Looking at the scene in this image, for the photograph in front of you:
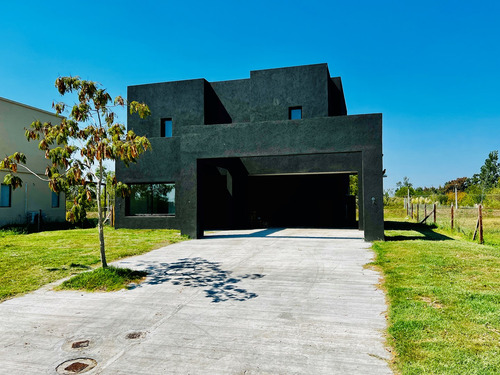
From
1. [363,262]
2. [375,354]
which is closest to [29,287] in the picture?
[375,354]

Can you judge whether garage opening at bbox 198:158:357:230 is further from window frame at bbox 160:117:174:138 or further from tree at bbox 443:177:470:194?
tree at bbox 443:177:470:194

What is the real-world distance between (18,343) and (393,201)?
41056 millimetres

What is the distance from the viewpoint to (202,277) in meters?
7.23

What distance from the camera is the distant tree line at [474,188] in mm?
34906

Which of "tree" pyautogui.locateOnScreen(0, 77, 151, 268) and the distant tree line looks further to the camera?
the distant tree line

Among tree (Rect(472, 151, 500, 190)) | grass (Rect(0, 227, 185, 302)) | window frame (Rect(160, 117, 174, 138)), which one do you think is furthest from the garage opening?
tree (Rect(472, 151, 500, 190))

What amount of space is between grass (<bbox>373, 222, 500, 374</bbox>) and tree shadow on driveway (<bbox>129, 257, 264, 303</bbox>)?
2.69 m

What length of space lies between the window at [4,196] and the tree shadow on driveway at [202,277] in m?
14.8

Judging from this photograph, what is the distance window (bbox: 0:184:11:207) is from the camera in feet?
59.6

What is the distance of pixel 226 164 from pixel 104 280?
38.6 ft

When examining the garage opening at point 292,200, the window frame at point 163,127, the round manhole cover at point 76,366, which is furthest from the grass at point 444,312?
the window frame at point 163,127

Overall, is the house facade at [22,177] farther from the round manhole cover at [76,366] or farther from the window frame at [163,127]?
the round manhole cover at [76,366]

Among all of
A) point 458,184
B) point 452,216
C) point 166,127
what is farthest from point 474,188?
point 166,127

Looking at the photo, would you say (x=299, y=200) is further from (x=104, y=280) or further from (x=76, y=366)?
(x=76, y=366)
